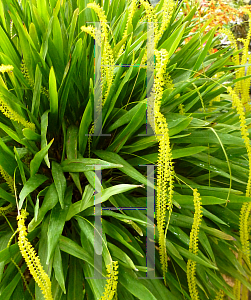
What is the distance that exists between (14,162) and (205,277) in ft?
1.83

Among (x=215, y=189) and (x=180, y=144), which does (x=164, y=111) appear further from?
(x=215, y=189)

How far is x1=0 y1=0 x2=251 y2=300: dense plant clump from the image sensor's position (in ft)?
1.72

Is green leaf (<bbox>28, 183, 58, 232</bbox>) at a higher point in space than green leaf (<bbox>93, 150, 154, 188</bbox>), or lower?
lower

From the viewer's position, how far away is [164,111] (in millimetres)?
709

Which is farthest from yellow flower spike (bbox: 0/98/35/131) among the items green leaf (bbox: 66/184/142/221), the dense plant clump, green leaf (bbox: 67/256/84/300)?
green leaf (bbox: 67/256/84/300)

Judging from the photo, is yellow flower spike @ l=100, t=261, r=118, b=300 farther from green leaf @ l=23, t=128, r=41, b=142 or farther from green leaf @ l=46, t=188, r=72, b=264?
green leaf @ l=23, t=128, r=41, b=142

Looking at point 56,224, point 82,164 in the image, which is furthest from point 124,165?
point 56,224

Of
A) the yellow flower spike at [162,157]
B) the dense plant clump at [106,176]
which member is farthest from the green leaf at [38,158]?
the yellow flower spike at [162,157]

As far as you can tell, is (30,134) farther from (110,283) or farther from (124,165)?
(110,283)

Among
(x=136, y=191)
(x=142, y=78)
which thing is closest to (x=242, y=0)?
(x=142, y=78)

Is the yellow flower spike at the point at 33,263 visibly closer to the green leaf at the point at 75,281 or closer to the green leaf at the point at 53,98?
the green leaf at the point at 75,281

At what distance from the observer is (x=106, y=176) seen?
70 cm

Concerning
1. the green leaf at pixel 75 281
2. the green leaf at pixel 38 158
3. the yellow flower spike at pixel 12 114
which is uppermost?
the yellow flower spike at pixel 12 114

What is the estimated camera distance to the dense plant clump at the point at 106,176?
1.72 ft
